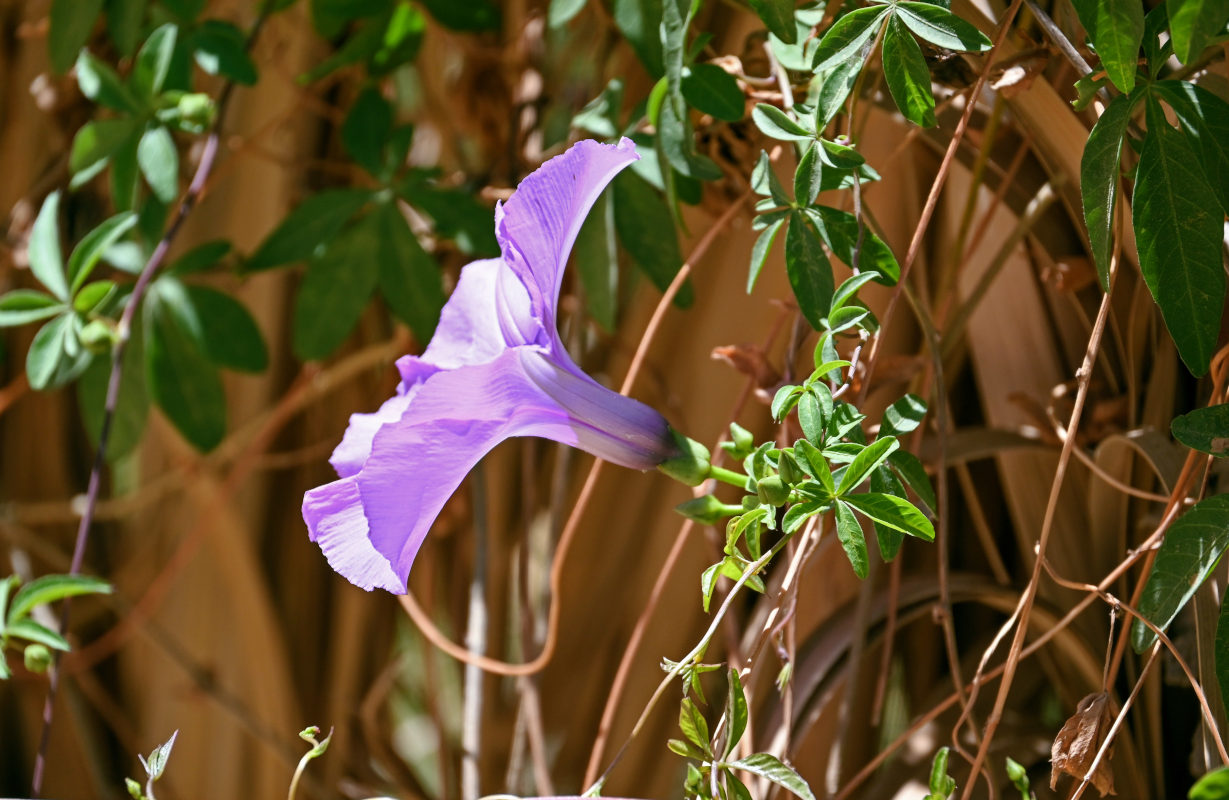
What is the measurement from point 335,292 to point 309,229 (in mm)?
52

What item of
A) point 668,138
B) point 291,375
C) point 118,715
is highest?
point 668,138

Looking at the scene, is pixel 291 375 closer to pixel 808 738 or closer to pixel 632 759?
pixel 632 759

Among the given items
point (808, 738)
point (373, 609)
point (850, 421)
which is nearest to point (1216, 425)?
point (850, 421)

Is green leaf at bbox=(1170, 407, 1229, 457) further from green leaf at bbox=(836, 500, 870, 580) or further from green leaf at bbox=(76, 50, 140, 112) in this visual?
green leaf at bbox=(76, 50, 140, 112)

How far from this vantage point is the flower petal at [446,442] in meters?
0.41

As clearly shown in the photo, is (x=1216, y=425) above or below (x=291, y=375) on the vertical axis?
above

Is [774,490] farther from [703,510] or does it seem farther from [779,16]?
[779,16]

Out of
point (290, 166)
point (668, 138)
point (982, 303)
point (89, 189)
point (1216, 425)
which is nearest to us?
point (1216, 425)

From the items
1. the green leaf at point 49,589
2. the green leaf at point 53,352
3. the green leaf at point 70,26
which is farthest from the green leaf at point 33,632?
the green leaf at point 70,26

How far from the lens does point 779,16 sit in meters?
0.45

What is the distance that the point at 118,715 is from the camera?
1.07 metres

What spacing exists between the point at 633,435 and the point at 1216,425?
0.22 meters

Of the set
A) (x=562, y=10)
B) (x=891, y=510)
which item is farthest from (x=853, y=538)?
(x=562, y=10)

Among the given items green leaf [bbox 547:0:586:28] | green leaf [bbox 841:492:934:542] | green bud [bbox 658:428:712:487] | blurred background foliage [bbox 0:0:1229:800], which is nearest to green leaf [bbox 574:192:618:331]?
blurred background foliage [bbox 0:0:1229:800]
